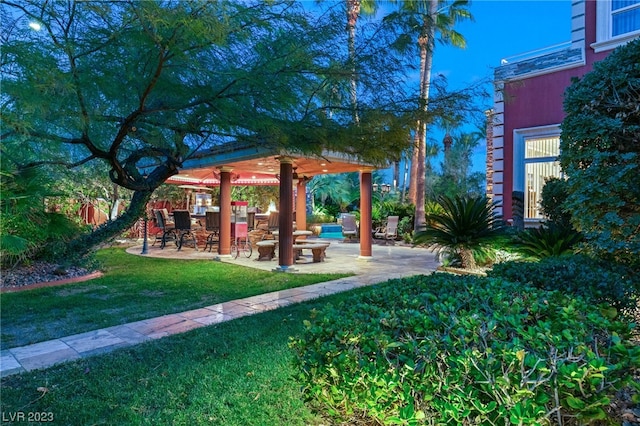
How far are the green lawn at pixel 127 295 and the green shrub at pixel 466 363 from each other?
12.7 feet

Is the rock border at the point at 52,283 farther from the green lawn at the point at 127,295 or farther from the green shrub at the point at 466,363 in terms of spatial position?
the green shrub at the point at 466,363

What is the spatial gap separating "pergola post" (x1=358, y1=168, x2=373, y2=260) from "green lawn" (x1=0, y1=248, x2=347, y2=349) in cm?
256

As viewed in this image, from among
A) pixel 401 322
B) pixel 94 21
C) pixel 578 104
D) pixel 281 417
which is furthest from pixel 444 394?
pixel 578 104

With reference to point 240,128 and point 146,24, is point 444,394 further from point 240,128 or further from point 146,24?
point 240,128

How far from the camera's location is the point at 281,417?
8.04 feet

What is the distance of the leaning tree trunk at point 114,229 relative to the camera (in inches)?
234

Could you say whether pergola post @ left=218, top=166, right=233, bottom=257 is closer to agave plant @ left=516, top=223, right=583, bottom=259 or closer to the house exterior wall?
the house exterior wall

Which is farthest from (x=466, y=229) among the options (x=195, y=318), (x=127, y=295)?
(x=127, y=295)

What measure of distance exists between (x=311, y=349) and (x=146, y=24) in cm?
223

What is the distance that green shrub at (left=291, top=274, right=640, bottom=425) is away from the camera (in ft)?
4.45

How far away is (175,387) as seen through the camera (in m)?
2.83

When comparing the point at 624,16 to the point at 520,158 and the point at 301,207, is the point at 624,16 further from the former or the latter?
the point at 301,207

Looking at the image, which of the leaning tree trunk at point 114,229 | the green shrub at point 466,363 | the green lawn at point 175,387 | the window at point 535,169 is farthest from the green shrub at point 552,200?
the leaning tree trunk at point 114,229

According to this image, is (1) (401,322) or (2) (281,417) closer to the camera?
(1) (401,322)
